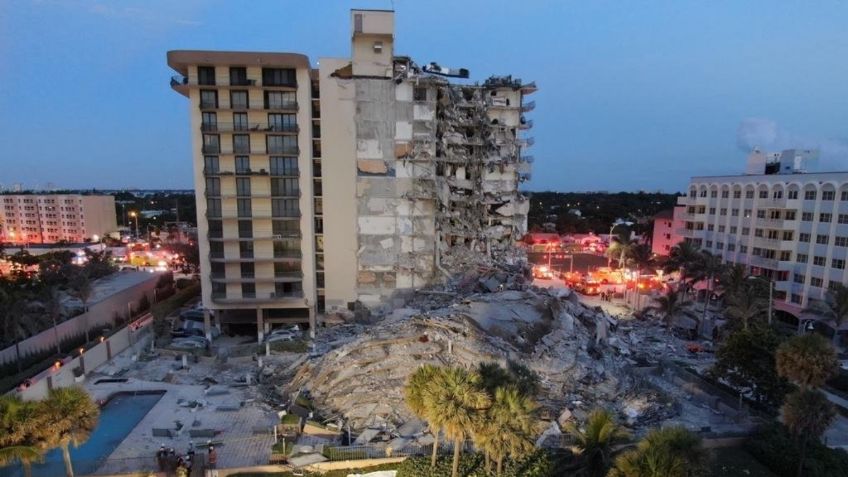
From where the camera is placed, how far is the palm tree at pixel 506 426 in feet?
61.4

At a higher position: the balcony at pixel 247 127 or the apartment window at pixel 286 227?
the balcony at pixel 247 127

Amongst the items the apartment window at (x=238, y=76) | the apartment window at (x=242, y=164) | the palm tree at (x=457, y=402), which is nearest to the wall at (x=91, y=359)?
the apartment window at (x=242, y=164)

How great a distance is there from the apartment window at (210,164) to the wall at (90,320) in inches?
690

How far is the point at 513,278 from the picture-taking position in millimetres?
52125

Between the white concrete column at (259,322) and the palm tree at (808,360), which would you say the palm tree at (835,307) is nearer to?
the palm tree at (808,360)

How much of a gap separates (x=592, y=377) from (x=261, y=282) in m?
33.4

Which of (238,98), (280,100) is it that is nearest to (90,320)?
(238,98)

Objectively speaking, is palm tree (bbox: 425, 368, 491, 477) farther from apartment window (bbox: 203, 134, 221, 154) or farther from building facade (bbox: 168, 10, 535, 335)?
apartment window (bbox: 203, 134, 221, 154)

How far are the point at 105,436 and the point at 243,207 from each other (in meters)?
25.5

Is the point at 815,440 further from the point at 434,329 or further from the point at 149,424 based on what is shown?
the point at 149,424

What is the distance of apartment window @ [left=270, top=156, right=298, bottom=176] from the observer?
162 feet

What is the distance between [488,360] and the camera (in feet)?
105

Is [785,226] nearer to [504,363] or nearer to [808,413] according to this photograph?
[808,413]

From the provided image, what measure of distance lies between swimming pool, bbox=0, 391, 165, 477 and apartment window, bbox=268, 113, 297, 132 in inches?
1046
